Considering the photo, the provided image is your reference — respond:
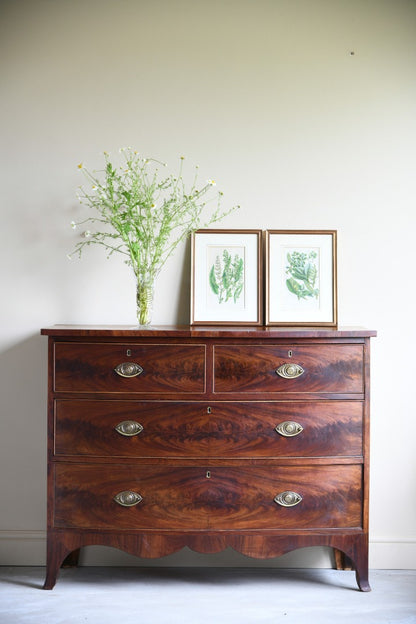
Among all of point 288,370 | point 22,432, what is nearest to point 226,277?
point 288,370

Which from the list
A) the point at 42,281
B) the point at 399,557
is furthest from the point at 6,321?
the point at 399,557

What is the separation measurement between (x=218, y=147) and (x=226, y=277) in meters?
0.59

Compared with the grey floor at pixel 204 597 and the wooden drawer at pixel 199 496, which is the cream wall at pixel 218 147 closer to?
the grey floor at pixel 204 597

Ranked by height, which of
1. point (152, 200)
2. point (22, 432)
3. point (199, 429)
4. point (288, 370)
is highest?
point (152, 200)

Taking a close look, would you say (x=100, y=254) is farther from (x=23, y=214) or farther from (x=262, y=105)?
(x=262, y=105)

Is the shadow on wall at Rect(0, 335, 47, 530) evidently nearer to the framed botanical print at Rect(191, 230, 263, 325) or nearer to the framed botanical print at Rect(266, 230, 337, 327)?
the framed botanical print at Rect(191, 230, 263, 325)

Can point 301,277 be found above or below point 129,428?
above

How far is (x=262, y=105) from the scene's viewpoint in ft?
8.89

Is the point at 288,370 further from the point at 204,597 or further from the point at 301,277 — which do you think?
the point at 204,597

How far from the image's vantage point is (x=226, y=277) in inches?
104

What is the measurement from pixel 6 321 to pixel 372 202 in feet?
5.65

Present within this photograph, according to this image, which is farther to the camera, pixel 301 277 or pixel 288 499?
pixel 301 277

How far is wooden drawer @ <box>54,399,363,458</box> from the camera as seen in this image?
2.29 metres

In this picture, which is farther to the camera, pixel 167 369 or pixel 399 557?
pixel 399 557
